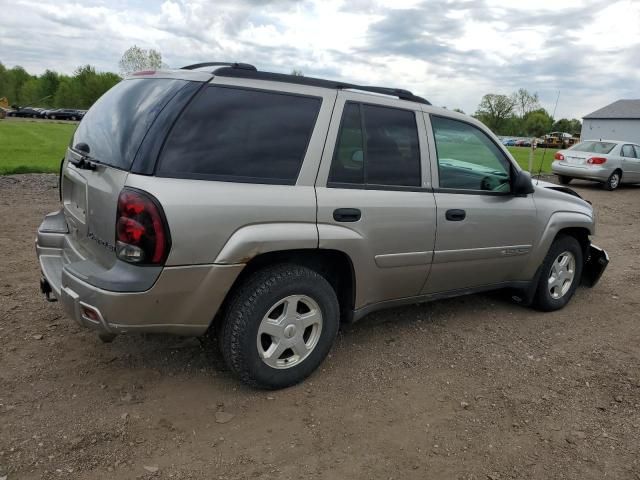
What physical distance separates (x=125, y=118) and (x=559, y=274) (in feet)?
13.2

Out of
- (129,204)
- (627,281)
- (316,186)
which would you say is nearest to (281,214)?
(316,186)

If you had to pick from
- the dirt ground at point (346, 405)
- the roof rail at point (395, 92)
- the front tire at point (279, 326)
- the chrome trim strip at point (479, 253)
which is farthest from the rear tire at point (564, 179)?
the front tire at point (279, 326)

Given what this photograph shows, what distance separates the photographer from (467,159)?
414 centimetres

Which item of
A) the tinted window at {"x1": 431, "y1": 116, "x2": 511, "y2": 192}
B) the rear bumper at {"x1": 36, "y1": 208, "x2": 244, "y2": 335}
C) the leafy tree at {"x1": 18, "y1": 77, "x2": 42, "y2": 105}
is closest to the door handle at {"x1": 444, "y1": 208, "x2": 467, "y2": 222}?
the tinted window at {"x1": 431, "y1": 116, "x2": 511, "y2": 192}

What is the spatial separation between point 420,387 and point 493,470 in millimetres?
835

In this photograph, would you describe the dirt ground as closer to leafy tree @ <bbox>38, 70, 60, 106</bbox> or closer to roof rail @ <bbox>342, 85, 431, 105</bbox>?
roof rail @ <bbox>342, 85, 431, 105</bbox>

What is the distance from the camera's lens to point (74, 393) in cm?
313

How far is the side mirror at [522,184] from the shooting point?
4.27 metres

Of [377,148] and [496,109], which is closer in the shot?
[377,148]

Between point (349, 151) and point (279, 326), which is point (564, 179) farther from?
point (279, 326)

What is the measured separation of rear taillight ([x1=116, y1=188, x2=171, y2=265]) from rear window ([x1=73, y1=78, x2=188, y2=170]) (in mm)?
236

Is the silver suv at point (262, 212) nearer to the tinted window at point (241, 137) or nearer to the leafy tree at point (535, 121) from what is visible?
the tinted window at point (241, 137)

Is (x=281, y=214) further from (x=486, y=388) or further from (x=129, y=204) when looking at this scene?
(x=486, y=388)

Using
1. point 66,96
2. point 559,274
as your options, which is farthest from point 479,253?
point 66,96
